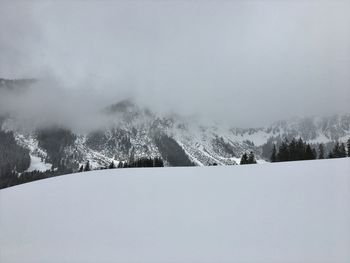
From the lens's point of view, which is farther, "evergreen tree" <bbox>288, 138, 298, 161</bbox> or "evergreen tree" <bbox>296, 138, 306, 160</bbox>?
"evergreen tree" <bbox>288, 138, 298, 161</bbox>

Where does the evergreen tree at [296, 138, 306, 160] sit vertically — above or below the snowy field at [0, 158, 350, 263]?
above

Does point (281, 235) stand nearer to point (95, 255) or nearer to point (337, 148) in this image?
point (95, 255)

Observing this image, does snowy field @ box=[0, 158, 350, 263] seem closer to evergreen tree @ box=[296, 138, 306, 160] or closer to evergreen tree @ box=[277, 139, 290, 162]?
evergreen tree @ box=[296, 138, 306, 160]

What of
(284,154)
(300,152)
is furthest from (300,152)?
(284,154)

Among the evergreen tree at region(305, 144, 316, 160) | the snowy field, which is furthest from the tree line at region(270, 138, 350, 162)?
the snowy field

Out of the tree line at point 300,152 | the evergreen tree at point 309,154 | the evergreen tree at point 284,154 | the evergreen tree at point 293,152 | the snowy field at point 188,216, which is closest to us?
the snowy field at point 188,216

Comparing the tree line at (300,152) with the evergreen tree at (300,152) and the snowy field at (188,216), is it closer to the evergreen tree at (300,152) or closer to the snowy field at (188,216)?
the evergreen tree at (300,152)

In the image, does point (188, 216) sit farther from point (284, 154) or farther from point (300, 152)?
point (284, 154)

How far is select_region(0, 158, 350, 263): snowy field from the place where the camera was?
9930 mm

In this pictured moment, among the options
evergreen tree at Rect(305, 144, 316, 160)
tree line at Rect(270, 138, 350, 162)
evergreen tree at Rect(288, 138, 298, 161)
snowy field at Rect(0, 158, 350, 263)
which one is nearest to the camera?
snowy field at Rect(0, 158, 350, 263)

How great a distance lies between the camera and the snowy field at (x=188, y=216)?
9.93 metres

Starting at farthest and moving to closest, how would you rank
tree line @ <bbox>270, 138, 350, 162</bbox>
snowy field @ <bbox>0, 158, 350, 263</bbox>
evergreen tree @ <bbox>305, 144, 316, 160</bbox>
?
tree line @ <bbox>270, 138, 350, 162</bbox> < evergreen tree @ <bbox>305, 144, 316, 160</bbox> < snowy field @ <bbox>0, 158, 350, 263</bbox>

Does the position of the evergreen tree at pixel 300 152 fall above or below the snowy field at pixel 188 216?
above

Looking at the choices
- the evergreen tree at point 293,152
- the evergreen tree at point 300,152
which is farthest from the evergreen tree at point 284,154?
the evergreen tree at point 300,152
